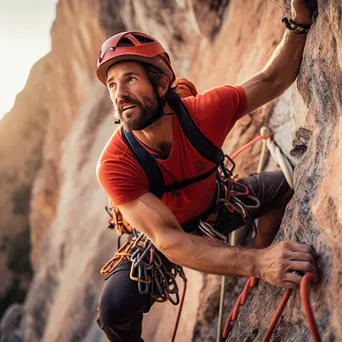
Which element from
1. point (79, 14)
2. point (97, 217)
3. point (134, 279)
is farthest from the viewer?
point (79, 14)

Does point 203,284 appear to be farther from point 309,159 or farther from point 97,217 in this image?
point 97,217

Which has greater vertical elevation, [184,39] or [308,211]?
[184,39]

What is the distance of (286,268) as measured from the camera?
63.6 inches

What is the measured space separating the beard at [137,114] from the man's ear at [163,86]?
0.33 ft

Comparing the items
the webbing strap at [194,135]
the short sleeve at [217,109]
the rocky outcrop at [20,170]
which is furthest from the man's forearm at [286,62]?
the rocky outcrop at [20,170]

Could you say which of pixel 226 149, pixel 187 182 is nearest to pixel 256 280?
pixel 187 182

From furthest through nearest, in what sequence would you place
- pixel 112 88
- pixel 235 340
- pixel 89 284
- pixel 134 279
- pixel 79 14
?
pixel 79 14
pixel 89 284
pixel 134 279
pixel 112 88
pixel 235 340

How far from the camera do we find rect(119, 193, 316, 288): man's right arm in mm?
1631

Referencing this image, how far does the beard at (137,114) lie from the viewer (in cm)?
229

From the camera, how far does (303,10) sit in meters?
2.04

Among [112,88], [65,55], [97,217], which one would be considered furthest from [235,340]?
[65,55]

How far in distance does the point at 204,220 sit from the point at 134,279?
59 centimetres

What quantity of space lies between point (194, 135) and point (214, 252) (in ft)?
2.54

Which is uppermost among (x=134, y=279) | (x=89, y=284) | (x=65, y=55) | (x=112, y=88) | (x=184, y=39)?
(x=65, y=55)
